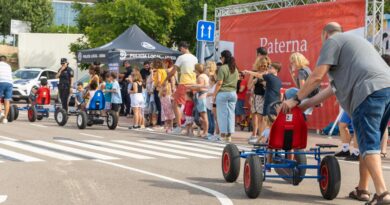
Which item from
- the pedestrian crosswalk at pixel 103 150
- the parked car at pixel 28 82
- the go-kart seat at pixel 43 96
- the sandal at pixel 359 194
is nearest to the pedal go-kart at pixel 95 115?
the go-kart seat at pixel 43 96

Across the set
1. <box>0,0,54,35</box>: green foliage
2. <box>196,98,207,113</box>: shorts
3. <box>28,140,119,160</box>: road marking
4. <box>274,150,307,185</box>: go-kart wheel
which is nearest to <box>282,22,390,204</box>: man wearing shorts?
<box>274,150,307,185</box>: go-kart wheel

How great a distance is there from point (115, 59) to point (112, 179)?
15.9 metres

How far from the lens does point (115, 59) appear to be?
24484 millimetres

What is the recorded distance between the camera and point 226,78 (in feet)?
48.3

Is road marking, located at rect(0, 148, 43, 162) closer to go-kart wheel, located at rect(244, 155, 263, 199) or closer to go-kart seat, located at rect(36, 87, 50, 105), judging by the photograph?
go-kart wheel, located at rect(244, 155, 263, 199)

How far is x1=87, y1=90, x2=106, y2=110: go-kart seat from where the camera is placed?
58.0 feet

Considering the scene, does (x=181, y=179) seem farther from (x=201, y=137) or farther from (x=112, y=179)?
(x=201, y=137)

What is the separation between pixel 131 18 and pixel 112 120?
23.7 metres

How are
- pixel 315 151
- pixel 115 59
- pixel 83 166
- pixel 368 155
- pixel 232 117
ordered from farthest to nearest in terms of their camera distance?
pixel 115 59 → pixel 232 117 → pixel 83 166 → pixel 315 151 → pixel 368 155

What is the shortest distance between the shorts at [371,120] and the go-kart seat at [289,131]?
0.91 m

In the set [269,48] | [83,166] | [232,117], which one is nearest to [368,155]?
[83,166]

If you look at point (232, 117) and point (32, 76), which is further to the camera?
point (32, 76)

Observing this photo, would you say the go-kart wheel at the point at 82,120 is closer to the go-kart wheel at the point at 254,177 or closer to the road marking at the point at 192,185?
the road marking at the point at 192,185

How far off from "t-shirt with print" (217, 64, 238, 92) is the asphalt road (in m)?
1.18
